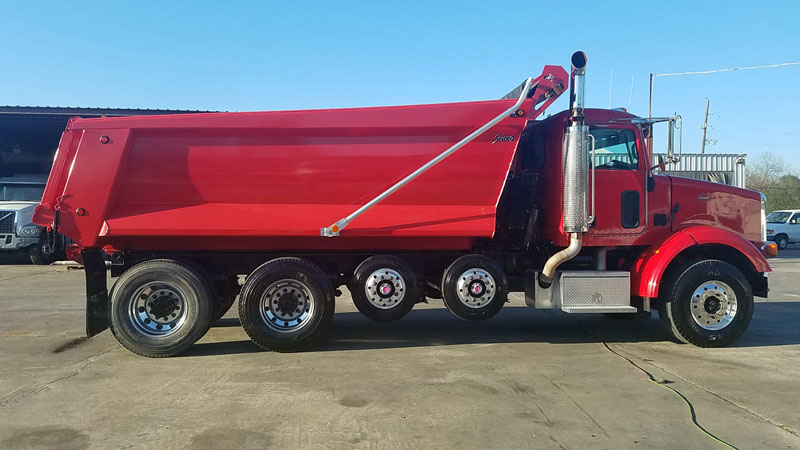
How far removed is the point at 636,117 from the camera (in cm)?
686

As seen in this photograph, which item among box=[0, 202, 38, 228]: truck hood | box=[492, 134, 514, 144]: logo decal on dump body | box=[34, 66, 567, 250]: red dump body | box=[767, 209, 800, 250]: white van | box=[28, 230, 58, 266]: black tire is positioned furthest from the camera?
box=[767, 209, 800, 250]: white van

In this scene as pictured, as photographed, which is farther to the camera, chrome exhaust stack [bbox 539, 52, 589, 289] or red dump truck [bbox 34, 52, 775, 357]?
chrome exhaust stack [bbox 539, 52, 589, 289]

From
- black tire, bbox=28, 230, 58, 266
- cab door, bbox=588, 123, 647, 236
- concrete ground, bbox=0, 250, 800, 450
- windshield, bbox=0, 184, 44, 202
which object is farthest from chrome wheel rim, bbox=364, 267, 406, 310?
windshield, bbox=0, 184, 44, 202

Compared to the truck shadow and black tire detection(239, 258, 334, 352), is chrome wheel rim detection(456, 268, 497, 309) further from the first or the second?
black tire detection(239, 258, 334, 352)

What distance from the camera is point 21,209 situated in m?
16.3

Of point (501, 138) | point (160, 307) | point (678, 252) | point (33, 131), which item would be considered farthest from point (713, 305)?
point (33, 131)

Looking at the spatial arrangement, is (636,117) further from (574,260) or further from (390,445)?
(390,445)

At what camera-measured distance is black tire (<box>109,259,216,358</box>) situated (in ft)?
19.9

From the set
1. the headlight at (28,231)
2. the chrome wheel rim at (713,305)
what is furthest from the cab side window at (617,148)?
the headlight at (28,231)

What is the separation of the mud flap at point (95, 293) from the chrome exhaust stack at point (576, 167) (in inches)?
215

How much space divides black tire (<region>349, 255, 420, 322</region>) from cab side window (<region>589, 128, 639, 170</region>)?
2.89m

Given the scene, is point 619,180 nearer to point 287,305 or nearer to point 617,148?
point 617,148

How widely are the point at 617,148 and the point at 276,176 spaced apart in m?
4.22

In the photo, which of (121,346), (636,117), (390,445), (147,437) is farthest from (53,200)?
(636,117)
